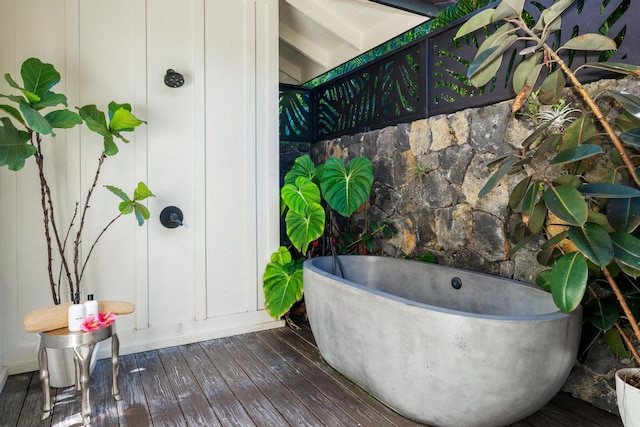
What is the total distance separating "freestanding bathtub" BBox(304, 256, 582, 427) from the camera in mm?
1473

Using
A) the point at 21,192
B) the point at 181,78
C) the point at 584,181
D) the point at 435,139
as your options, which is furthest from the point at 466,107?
the point at 21,192

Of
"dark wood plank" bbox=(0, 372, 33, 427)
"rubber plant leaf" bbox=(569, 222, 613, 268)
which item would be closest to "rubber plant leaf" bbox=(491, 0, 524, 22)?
"rubber plant leaf" bbox=(569, 222, 613, 268)

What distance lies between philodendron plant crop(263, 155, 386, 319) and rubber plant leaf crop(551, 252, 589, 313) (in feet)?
4.43

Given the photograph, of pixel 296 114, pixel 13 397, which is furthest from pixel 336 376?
pixel 296 114

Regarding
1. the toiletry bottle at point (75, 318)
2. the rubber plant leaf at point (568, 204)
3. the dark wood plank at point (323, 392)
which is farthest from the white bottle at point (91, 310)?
the rubber plant leaf at point (568, 204)

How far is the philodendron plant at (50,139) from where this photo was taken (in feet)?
5.96

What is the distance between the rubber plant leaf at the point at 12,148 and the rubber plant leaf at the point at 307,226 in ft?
5.06

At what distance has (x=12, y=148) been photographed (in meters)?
1.82

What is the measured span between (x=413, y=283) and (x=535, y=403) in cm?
106

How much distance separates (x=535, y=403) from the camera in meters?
1.58

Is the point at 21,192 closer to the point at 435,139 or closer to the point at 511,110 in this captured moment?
the point at 435,139

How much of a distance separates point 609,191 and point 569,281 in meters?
0.36

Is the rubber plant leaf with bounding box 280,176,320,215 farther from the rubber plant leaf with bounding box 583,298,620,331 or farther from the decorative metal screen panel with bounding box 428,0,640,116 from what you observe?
the rubber plant leaf with bounding box 583,298,620,331

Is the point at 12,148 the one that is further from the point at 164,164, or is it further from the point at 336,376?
the point at 336,376
